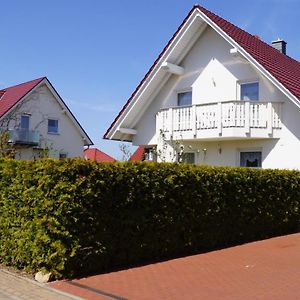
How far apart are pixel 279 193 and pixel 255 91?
5518 mm

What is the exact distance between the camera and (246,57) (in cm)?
1717

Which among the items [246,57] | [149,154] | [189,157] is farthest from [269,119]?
[149,154]

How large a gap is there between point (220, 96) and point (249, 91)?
1.18 m

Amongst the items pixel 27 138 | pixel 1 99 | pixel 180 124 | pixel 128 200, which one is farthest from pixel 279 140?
pixel 1 99

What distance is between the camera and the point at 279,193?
13.8 m

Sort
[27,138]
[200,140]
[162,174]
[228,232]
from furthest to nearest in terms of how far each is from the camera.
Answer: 1. [27,138]
2. [200,140]
3. [228,232]
4. [162,174]

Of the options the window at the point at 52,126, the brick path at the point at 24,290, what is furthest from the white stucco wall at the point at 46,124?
the brick path at the point at 24,290

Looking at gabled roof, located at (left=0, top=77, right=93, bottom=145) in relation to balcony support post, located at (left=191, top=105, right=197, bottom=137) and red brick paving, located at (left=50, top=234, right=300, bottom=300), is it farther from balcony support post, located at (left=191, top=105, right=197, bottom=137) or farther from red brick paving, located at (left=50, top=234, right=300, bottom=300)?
red brick paving, located at (left=50, top=234, right=300, bottom=300)

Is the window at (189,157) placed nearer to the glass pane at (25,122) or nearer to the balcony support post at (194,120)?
the balcony support post at (194,120)

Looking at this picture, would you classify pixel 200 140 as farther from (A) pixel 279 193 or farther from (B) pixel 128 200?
(B) pixel 128 200

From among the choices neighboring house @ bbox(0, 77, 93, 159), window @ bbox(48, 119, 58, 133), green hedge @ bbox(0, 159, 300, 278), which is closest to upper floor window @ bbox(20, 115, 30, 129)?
neighboring house @ bbox(0, 77, 93, 159)

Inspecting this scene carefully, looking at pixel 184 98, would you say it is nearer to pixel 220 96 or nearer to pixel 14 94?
pixel 220 96

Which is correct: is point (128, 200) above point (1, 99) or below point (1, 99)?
below

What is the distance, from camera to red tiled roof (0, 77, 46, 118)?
1484 inches
